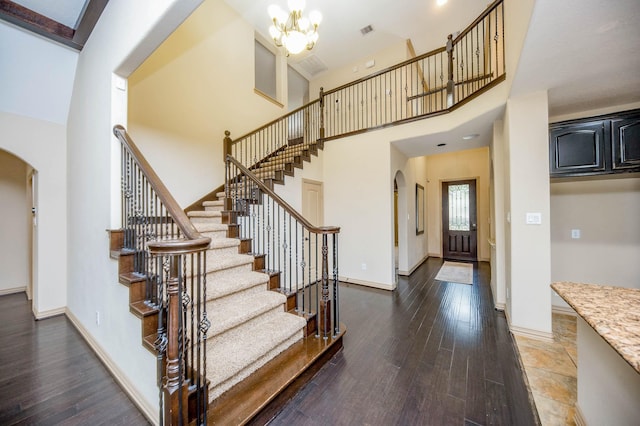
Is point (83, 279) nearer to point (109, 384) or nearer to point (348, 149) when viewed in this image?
point (109, 384)

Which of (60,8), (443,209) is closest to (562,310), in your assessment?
(443,209)

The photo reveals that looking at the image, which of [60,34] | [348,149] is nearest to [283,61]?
[348,149]

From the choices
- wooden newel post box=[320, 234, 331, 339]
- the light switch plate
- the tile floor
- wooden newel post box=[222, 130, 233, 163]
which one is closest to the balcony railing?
wooden newel post box=[222, 130, 233, 163]

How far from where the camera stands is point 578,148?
2.54m

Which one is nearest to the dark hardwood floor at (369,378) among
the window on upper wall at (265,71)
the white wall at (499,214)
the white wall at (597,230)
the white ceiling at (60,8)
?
the white wall at (499,214)

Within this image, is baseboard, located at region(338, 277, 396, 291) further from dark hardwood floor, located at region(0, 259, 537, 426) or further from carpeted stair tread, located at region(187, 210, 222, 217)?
carpeted stair tread, located at region(187, 210, 222, 217)

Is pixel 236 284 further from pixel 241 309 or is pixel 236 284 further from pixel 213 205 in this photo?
pixel 213 205

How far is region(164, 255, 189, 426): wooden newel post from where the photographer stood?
1.22 meters

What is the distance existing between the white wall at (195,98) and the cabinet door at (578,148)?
15.3 ft

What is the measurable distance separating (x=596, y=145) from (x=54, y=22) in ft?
18.6

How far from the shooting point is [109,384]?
6.35 ft

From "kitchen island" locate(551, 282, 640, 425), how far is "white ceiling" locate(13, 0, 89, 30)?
4.47 meters

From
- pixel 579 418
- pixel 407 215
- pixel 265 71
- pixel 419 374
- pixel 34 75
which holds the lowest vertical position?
pixel 419 374

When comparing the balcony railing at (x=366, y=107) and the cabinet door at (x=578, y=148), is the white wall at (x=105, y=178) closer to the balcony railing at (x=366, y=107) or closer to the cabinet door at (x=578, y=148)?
the balcony railing at (x=366, y=107)
